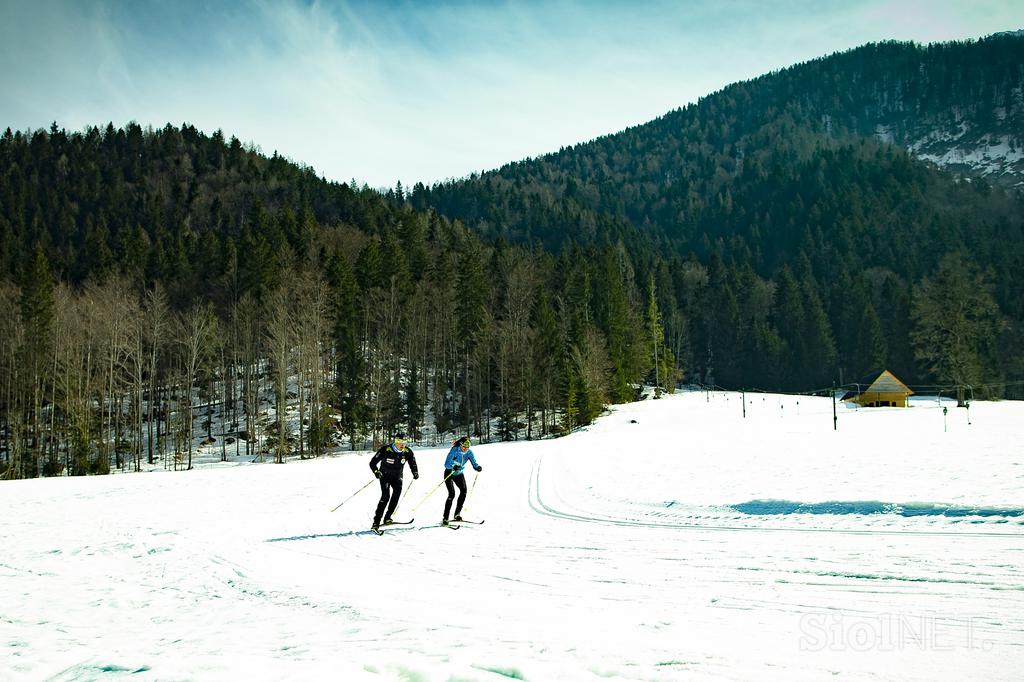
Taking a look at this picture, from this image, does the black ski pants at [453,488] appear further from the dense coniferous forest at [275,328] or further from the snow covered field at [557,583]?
the dense coniferous forest at [275,328]

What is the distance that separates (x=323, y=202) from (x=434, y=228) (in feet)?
70.2

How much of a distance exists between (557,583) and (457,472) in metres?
5.20

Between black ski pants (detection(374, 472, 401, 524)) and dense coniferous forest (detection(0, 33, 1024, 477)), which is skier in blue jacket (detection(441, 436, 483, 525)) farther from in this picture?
dense coniferous forest (detection(0, 33, 1024, 477))

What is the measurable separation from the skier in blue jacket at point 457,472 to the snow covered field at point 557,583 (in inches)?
37.4

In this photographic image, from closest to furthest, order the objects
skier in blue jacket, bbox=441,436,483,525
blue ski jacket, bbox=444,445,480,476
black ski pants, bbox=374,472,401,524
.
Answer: black ski pants, bbox=374,472,401,524
skier in blue jacket, bbox=441,436,483,525
blue ski jacket, bbox=444,445,480,476

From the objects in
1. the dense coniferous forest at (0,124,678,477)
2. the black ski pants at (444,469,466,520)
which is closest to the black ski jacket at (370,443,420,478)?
the black ski pants at (444,469,466,520)

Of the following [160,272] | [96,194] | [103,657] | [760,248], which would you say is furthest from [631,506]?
[760,248]

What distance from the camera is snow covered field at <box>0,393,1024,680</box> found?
5301mm

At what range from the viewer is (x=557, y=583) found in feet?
25.8

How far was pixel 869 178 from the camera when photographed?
147 meters

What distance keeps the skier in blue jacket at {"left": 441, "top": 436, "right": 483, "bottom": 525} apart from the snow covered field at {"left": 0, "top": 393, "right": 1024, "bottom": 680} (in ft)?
3.12

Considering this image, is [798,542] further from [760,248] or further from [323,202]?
[760,248]

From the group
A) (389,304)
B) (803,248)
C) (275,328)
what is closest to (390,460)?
(275,328)

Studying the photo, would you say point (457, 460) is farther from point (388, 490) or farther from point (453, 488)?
point (388, 490)
